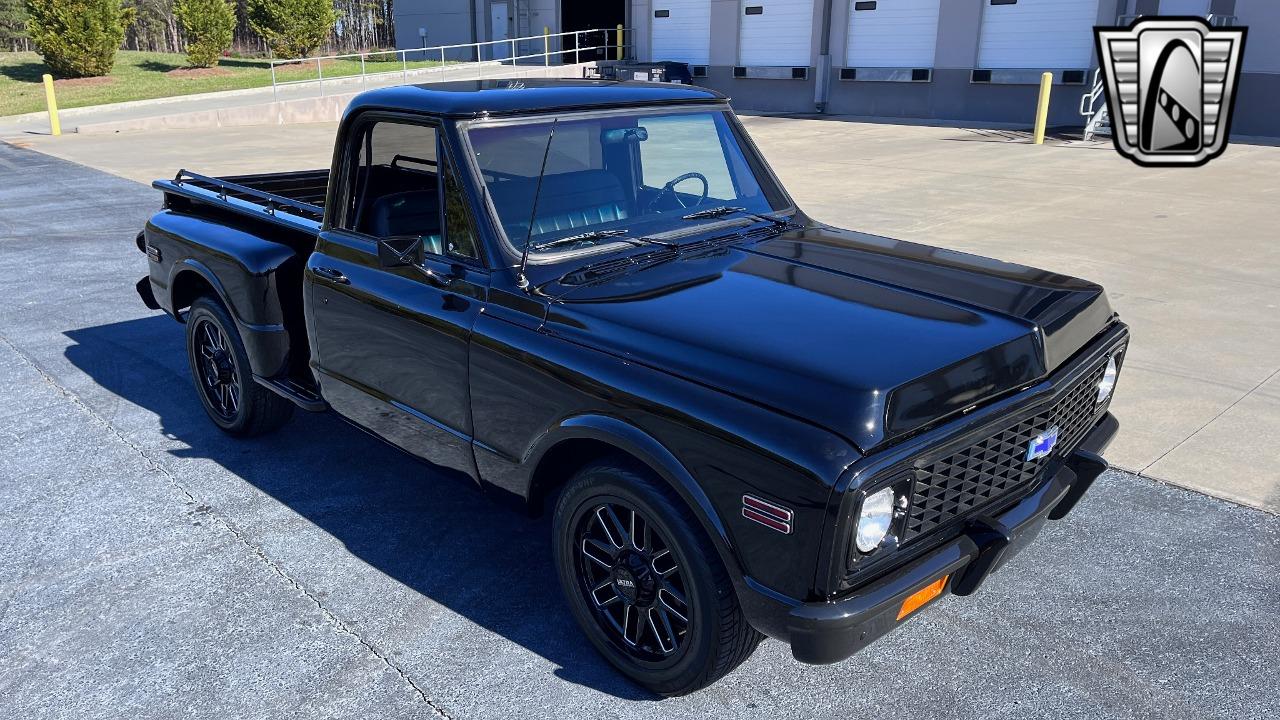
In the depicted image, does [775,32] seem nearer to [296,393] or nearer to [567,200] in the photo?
[296,393]

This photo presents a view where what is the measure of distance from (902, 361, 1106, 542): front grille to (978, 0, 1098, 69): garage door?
21.6 meters

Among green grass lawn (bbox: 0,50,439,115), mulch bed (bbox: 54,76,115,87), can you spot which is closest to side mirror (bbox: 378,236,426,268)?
green grass lawn (bbox: 0,50,439,115)

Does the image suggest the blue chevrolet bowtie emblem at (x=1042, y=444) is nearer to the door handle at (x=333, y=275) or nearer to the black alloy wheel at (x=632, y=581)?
the black alloy wheel at (x=632, y=581)

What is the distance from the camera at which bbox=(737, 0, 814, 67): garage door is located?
27.1 meters

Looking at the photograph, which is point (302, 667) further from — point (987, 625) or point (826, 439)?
point (987, 625)

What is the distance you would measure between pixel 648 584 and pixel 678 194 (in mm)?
1708

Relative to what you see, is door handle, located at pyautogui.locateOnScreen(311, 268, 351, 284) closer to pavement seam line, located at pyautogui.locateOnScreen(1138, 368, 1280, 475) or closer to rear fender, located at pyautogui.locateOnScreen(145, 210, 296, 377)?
rear fender, located at pyautogui.locateOnScreen(145, 210, 296, 377)

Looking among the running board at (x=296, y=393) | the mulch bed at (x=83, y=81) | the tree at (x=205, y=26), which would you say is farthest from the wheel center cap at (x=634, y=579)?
the tree at (x=205, y=26)

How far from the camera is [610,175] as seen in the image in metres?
3.82

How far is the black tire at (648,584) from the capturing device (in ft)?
9.52

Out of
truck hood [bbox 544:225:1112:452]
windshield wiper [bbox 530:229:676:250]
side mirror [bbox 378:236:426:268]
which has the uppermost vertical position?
windshield wiper [bbox 530:229:676:250]

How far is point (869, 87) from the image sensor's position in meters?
26.1

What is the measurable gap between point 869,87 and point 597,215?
24208 mm

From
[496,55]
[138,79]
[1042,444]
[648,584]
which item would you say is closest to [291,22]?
[138,79]
